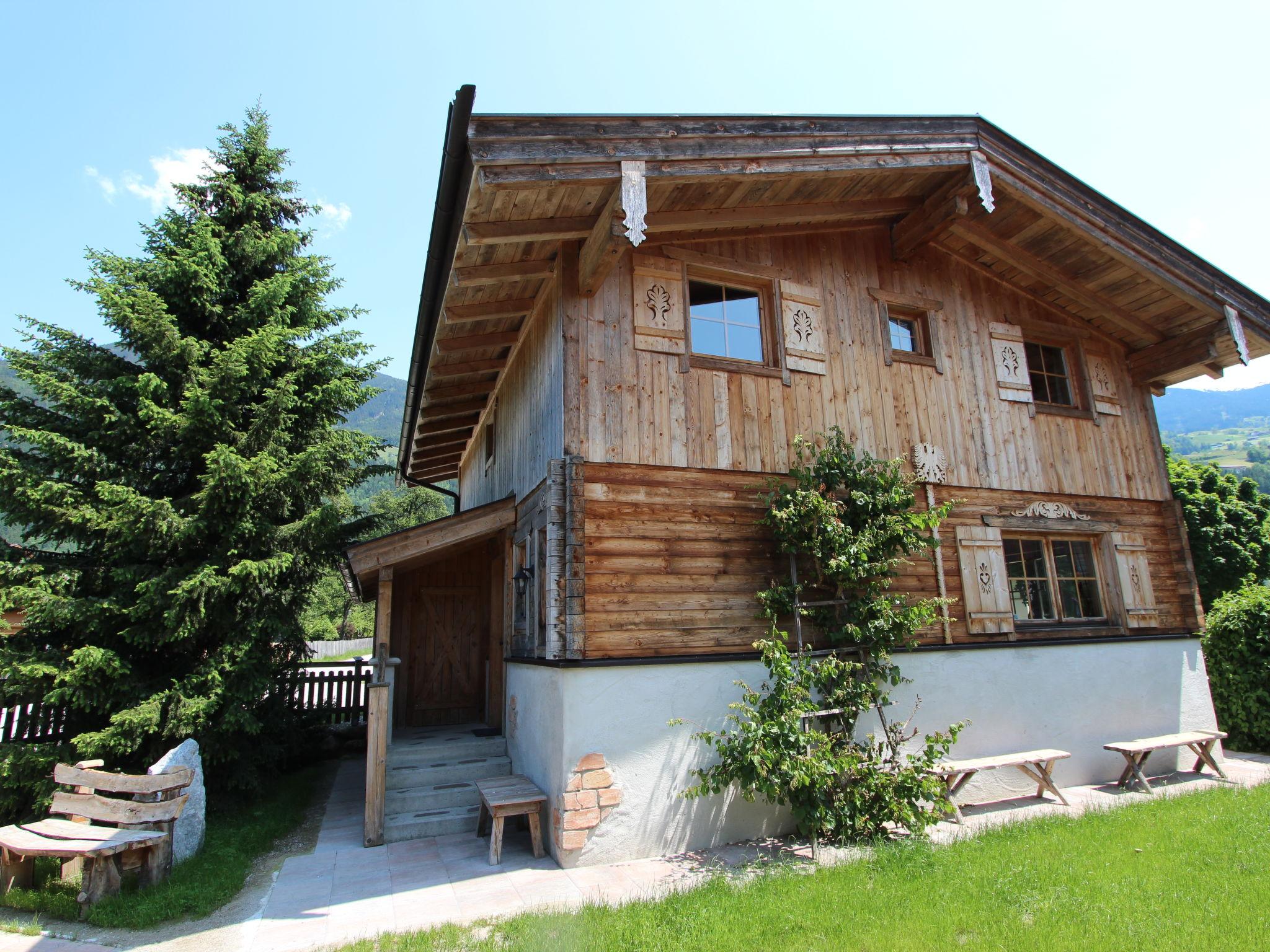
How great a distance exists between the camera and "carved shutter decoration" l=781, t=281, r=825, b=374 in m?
7.55

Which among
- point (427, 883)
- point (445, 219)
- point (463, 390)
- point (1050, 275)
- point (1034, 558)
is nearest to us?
point (427, 883)

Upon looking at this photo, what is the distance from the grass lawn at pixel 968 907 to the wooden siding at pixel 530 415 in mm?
3713

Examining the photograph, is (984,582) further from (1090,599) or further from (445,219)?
(445,219)

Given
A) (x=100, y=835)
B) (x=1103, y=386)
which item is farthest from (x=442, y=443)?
(x=1103, y=386)

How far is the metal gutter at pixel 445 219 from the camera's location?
528 cm

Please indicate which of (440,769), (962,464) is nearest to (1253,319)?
(962,464)

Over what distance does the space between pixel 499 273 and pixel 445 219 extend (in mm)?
825

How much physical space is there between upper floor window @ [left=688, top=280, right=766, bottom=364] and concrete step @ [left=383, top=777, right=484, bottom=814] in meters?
5.00

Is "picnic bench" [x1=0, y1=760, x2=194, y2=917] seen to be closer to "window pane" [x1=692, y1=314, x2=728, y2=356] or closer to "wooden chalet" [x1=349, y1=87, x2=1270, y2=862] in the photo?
"wooden chalet" [x1=349, y1=87, x2=1270, y2=862]

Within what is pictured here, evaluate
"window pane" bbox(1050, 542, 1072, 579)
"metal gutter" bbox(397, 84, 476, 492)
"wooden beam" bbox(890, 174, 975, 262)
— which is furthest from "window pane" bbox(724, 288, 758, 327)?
"window pane" bbox(1050, 542, 1072, 579)

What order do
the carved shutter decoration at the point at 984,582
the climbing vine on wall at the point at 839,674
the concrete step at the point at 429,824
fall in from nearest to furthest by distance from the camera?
the climbing vine on wall at the point at 839,674 → the concrete step at the point at 429,824 → the carved shutter decoration at the point at 984,582

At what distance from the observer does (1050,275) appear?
9094mm

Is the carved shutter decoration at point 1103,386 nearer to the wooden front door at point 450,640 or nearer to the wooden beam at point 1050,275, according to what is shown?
the wooden beam at point 1050,275

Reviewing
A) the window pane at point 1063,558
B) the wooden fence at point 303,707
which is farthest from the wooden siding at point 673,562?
the wooden fence at point 303,707
